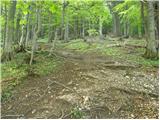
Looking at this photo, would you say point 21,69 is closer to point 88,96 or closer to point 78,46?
point 88,96

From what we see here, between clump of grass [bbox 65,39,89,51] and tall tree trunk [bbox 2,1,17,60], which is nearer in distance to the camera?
tall tree trunk [bbox 2,1,17,60]

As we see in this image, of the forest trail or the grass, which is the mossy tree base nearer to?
the forest trail

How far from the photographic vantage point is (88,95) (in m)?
5.75

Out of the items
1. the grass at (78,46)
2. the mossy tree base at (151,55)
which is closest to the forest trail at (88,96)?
the mossy tree base at (151,55)

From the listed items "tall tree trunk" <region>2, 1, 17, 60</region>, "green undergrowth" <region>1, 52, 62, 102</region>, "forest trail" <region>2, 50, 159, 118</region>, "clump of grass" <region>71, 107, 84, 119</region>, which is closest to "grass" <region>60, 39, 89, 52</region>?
"green undergrowth" <region>1, 52, 62, 102</region>

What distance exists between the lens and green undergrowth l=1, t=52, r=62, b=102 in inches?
278

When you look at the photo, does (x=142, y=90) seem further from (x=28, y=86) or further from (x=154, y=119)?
(x=28, y=86)

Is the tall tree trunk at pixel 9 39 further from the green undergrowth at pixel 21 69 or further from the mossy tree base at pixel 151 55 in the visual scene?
the mossy tree base at pixel 151 55

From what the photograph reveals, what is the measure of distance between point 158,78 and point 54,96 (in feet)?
12.2

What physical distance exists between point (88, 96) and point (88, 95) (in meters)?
0.08

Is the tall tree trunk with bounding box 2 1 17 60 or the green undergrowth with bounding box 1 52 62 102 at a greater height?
the tall tree trunk with bounding box 2 1 17 60

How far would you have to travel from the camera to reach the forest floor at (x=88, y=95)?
16.7 feet

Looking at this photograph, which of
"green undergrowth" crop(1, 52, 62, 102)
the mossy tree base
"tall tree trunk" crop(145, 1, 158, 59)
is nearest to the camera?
"green undergrowth" crop(1, 52, 62, 102)

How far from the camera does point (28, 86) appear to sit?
6.95 metres
